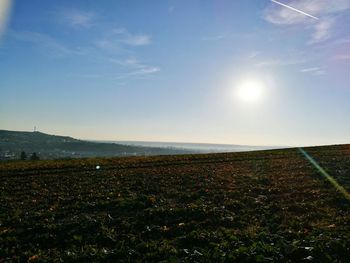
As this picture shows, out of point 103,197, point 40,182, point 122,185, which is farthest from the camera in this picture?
point 40,182

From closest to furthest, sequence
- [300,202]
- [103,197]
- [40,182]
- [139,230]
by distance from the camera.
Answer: [139,230]
[300,202]
[103,197]
[40,182]

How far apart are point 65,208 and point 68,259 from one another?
29.1 feet

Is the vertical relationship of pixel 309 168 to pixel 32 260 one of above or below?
above

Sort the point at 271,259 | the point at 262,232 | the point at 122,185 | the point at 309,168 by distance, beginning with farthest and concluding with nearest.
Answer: the point at 309,168 → the point at 122,185 → the point at 262,232 → the point at 271,259

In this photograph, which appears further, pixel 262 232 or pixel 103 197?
pixel 103 197

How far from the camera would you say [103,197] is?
1003 inches

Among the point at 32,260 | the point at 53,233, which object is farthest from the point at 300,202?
the point at 32,260

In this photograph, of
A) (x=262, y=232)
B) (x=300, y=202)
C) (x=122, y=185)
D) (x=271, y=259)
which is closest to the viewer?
(x=271, y=259)

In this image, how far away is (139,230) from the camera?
57.8ft

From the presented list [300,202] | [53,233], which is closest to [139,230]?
[53,233]

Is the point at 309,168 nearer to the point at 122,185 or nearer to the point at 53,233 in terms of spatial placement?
the point at 122,185

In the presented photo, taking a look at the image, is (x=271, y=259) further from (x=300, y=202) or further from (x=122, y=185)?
(x=122, y=185)

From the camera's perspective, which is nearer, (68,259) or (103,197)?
(68,259)

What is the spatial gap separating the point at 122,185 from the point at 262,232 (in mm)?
16124
